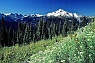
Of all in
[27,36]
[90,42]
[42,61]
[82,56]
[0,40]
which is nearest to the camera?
[82,56]

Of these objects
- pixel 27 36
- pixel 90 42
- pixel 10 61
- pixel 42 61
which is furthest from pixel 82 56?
pixel 27 36

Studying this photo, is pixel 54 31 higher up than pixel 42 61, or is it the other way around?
pixel 54 31

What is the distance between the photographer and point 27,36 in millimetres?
117625

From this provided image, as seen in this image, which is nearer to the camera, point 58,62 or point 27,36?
point 58,62

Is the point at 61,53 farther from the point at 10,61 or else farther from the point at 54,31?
the point at 54,31

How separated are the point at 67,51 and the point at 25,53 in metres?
13.8

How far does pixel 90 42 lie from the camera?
9.11 m

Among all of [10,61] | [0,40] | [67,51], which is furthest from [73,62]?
[0,40]

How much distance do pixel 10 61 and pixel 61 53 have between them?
1254cm

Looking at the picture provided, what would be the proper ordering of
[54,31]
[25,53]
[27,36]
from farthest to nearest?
[54,31], [27,36], [25,53]

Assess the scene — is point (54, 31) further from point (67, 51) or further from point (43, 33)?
point (67, 51)

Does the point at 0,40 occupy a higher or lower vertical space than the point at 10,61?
higher

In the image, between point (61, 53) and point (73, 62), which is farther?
point (61, 53)

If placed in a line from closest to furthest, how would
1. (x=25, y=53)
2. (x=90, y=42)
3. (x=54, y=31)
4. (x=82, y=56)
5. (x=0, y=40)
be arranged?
(x=82, y=56), (x=90, y=42), (x=25, y=53), (x=0, y=40), (x=54, y=31)
